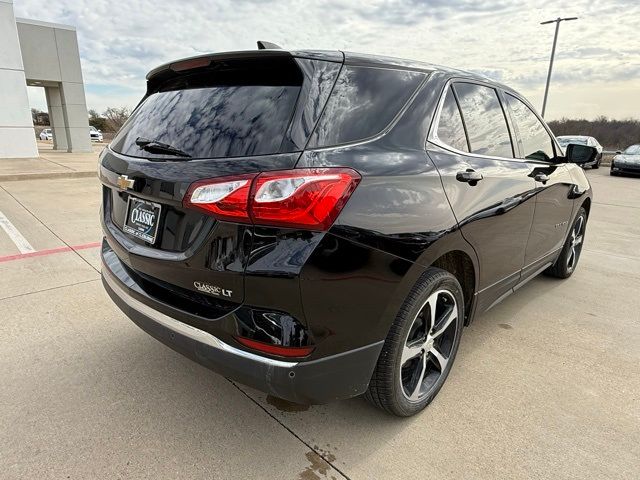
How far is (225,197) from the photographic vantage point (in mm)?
1683

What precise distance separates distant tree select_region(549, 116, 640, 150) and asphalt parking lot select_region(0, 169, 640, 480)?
41.1 m

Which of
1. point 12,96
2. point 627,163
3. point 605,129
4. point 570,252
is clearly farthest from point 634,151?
point 605,129

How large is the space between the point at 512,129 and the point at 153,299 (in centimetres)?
257

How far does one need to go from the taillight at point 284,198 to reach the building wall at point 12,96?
16391 millimetres

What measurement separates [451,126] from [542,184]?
4.21 ft

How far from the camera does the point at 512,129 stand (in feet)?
10.0

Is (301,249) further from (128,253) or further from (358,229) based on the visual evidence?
(128,253)

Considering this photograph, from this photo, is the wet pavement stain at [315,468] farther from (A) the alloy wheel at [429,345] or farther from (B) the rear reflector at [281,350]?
(B) the rear reflector at [281,350]

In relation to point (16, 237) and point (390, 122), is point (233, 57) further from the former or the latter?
point (16, 237)

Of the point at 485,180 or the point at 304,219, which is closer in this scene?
the point at 304,219

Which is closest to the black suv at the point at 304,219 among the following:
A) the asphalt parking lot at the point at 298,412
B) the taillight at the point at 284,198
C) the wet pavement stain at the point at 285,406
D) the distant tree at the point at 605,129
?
the taillight at the point at 284,198

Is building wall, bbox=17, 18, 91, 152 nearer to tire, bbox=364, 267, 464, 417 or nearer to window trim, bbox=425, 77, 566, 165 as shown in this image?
window trim, bbox=425, 77, 566, 165

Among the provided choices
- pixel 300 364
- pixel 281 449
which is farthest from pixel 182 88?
pixel 281 449

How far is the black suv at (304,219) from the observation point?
5.49ft
